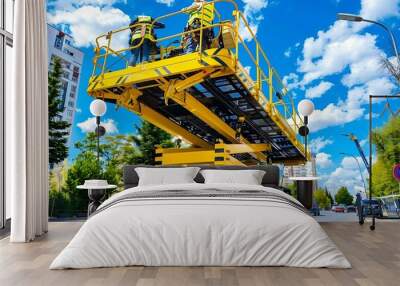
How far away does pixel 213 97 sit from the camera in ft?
17.6

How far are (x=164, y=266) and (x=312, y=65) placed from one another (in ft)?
15.9

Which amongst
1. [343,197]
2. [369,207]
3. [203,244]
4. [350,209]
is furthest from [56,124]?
[203,244]

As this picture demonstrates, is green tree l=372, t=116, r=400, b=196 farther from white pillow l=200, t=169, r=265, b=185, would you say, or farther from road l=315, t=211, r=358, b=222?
white pillow l=200, t=169, r=265, b=185

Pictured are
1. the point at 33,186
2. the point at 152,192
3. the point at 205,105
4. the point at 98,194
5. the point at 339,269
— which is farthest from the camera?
the point at 205,105

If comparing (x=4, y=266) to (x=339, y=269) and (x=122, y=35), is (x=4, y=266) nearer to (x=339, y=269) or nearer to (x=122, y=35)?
(x=339, y=269)

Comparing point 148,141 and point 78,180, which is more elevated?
point 148,141

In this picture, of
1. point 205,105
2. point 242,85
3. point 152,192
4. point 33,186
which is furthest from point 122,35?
point 152,192

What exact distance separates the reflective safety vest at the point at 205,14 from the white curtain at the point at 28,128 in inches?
69.0

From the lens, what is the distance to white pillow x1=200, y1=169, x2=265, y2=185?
4500 mm

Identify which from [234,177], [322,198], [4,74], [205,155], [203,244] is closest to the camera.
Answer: [203,244]

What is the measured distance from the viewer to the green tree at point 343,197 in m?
6.74

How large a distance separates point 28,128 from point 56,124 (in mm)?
3661

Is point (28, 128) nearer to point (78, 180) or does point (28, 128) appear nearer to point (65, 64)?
point (78, 180)

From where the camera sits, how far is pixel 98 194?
15.9 feet
